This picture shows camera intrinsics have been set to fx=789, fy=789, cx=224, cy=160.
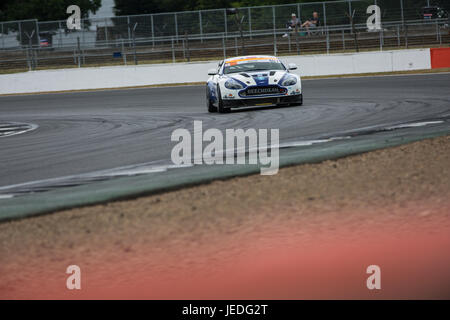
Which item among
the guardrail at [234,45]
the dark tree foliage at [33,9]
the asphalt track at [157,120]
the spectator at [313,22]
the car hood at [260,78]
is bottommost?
the asphalt track at [157,120]

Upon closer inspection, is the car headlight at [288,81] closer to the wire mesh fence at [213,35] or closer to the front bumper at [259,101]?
the front bumper at [259,101]

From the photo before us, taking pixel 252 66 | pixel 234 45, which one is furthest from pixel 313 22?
pixel 252 66

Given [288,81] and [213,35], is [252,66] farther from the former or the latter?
[213,35]

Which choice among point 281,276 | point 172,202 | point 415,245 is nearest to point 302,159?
point 172,202

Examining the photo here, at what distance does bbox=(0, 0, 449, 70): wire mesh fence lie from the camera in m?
33.1

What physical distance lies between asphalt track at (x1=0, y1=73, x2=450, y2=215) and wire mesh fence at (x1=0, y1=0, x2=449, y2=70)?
34.8 ft

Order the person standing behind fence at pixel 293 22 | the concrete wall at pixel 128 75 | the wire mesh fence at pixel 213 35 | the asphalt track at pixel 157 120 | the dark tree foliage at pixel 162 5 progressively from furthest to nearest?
the dark tree foliage at pixel 162 5 → the person standing behind fence at pixel 293 22 → the wire mesh fence at pixel 213 35 → the concrete wall at pixel 128 75 → the asphalt track at pixel 157 120

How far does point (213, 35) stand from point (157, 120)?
2063cm

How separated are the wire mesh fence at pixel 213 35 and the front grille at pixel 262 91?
56.7ft

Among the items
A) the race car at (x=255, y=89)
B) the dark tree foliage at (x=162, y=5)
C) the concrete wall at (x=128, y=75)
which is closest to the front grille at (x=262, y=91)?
the race car at (x=255, y=89)

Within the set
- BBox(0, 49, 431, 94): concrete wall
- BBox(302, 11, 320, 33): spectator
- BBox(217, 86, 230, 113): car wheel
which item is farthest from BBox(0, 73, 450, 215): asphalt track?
BBox(302, 11, 320, 33): spectator

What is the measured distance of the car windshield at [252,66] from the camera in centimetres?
1636

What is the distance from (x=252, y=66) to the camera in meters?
16.5

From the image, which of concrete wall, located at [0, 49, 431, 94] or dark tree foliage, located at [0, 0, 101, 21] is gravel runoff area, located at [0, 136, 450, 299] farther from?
dark tree foliage, located at [0, 0, 101, 21]
